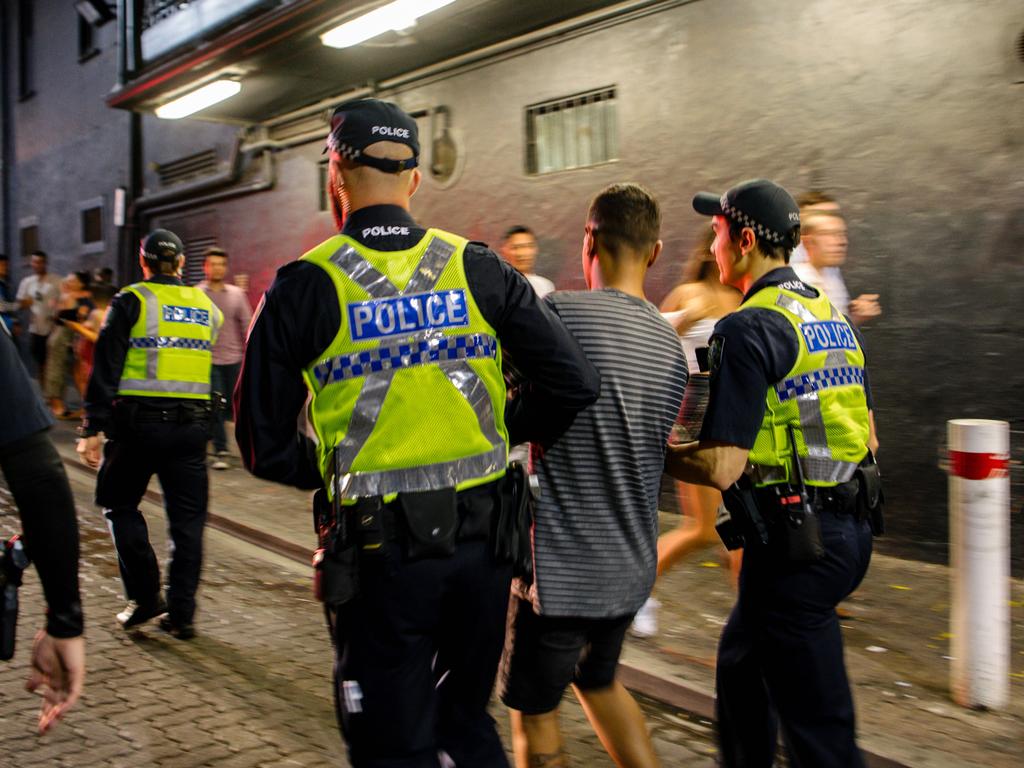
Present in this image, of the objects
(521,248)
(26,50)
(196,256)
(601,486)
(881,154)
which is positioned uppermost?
(26,50)

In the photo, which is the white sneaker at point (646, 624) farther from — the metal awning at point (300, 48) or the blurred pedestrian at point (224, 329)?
the blurred pedestrian at point (224, 329)

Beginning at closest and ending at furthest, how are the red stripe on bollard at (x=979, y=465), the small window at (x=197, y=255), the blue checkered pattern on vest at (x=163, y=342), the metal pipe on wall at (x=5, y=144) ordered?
the red stripe on bollard at (x=979, y=465) < the blue checkered pattern on vest at (x=163, y=342) < the small window at (x=197, y=255) < the metal pipe on wall at (x=5, y=144)

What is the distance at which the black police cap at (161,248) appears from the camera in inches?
183

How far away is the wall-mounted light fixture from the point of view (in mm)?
14844

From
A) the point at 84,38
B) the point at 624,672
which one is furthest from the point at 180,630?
the point at 84,38

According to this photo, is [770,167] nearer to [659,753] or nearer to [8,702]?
[659,753]

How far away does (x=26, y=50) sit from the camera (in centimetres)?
1797

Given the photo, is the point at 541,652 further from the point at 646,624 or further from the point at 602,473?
the point at 646,624

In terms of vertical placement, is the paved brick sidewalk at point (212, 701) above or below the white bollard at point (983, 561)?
below

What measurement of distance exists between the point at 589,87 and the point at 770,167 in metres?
2.07

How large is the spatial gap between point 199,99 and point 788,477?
1053cm

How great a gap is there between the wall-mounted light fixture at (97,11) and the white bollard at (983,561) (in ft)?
49.2

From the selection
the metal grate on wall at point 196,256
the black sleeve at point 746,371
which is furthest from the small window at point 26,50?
the black sleeve at point 746,371

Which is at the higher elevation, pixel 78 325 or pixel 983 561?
pixel 78 325
